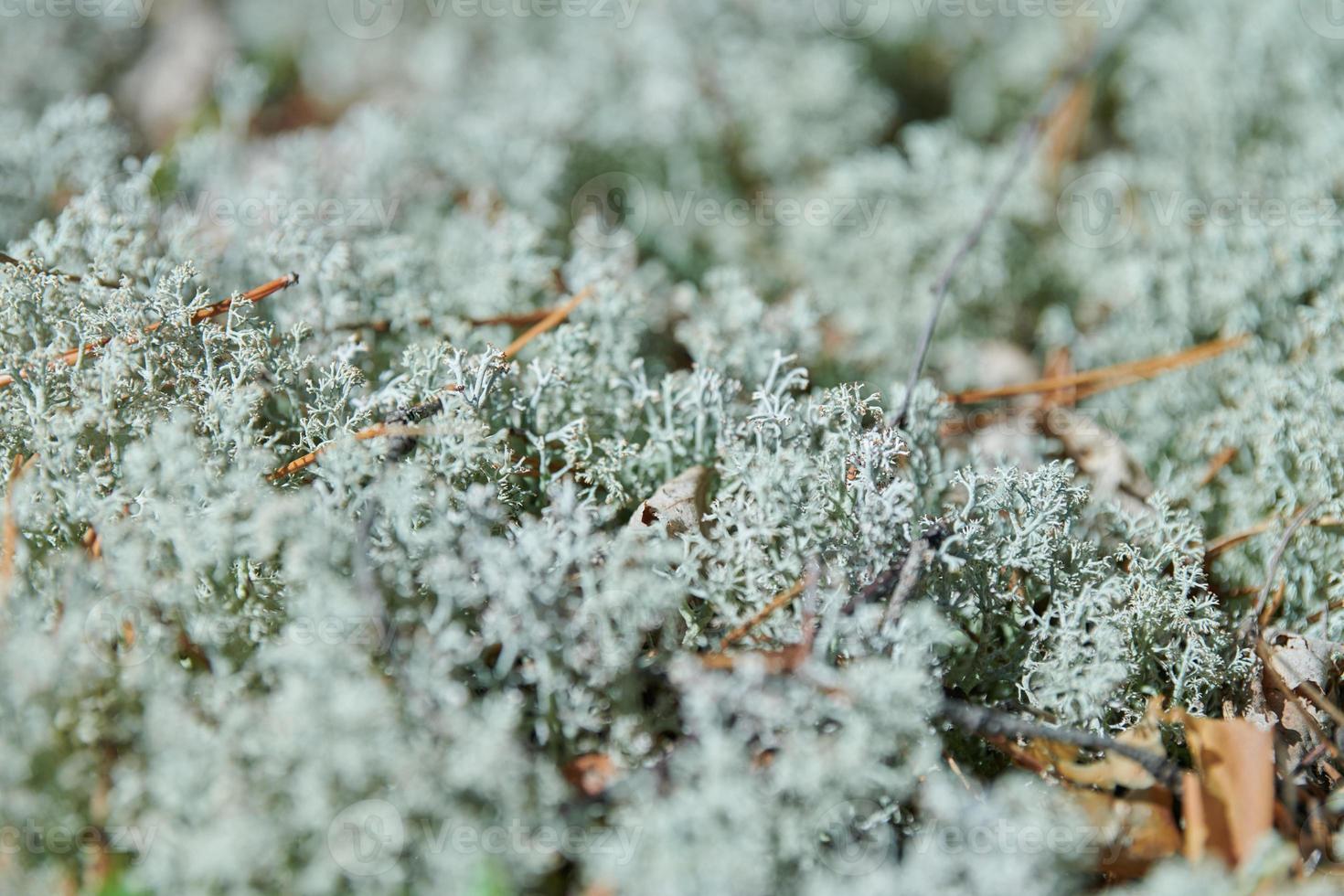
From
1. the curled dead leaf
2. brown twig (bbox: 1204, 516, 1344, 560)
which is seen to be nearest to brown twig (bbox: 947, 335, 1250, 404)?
brown twig (bbox: 1204, 516, 1344, 560)

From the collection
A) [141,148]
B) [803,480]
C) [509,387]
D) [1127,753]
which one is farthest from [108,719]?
[141,148]

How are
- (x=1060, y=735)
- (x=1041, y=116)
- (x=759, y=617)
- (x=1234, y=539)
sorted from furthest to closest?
(x=1041, y=116) < (x=1234, y=539) < (x=759, y=617) < (x=1060, y=735)

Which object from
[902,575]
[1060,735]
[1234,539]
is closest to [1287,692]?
[1234,539]

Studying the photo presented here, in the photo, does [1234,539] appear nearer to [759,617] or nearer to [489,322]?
[759,617]

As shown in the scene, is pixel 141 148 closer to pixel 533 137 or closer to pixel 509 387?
pixel 533 137

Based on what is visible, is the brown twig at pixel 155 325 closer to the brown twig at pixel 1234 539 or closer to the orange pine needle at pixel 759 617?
the orange pine needle at pixel 759 617
